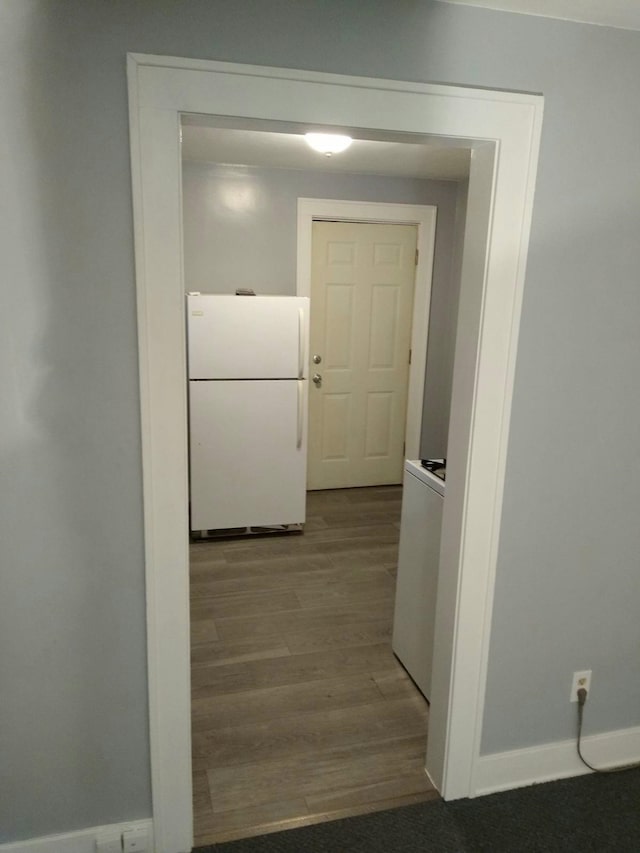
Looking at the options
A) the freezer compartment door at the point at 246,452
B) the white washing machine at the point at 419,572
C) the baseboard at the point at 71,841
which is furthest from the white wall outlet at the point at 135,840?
the freezer compartment door at the point at 246,452

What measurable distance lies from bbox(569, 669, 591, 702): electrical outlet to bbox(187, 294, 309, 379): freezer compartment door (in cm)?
225

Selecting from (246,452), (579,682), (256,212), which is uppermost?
(256,212)

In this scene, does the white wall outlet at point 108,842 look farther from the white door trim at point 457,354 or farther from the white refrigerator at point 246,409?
the white refrigerator at point 246,409

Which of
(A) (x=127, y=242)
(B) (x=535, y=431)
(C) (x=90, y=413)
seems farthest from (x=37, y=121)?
(B) (x=535, y=431)

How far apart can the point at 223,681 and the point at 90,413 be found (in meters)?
1.53

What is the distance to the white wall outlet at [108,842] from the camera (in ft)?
5.62

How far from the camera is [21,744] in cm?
163

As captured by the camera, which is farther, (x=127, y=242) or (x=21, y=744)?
(x=21, y=744)

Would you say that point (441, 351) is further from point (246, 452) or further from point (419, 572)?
point (419, 572)

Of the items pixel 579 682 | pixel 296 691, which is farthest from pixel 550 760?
pixel 296 691

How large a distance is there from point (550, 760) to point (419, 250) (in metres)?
3.44

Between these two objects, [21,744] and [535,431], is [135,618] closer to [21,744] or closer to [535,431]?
[21,744]

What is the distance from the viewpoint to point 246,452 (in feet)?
12.4

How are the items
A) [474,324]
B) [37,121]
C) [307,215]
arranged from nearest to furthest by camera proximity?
[37,121] → [474,324] → [307,215]
